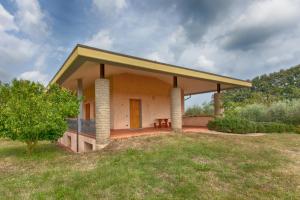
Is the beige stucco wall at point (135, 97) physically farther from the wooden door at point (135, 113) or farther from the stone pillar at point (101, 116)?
the stone pillar at point (101, 116)

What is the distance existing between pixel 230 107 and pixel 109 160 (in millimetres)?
24480

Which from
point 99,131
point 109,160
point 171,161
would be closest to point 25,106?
point 99,131

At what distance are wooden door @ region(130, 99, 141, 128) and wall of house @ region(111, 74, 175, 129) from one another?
259 millimetres

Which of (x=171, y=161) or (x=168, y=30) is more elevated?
(x=168, y=30)

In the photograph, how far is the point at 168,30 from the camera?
44.1ft

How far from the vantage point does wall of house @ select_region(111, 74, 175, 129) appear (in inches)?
484

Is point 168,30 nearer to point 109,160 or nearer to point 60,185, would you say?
point 109,160

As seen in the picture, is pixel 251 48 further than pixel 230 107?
No

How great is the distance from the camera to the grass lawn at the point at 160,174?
4195 mm

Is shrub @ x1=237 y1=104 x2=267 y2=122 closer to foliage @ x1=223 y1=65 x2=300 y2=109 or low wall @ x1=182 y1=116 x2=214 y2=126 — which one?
low wall @ x1=182 y1=116 x2=214 y2=126

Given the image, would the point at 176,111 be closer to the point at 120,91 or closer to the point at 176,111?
the point at 176,111

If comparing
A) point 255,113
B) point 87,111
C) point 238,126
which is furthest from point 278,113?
point 87,111

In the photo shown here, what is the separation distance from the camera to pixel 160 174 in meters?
5.12

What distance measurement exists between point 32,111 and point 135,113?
6.70 meters
